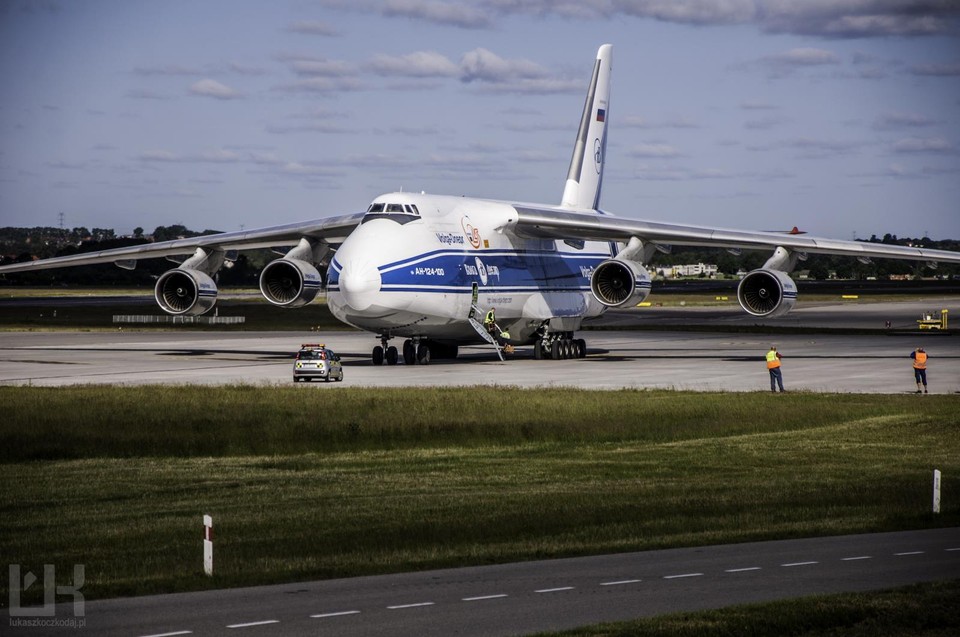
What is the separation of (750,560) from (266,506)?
24.4 ft

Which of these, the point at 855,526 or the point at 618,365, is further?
the point at 618,365

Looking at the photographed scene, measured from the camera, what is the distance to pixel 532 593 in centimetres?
1359

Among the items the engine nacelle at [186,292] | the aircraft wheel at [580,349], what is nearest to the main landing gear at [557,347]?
the aircraft wheel at [580,349]

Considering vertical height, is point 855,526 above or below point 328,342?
below

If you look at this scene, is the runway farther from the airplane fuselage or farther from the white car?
the airplane fuselage

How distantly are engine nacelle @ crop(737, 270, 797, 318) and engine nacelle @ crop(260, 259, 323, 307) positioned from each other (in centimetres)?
1425

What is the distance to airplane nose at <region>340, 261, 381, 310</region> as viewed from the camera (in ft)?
134

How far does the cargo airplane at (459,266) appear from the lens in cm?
4225

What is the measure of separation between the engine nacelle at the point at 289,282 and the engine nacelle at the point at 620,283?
9.48 metres

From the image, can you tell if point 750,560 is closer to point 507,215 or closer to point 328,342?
point 507,215

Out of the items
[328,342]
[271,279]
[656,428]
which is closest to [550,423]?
[656,428]

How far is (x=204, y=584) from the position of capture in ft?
46.1

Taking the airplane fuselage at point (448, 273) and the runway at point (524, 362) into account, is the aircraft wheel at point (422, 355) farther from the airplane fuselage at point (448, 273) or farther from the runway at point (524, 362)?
the airplane fuselage at point (448, 273)

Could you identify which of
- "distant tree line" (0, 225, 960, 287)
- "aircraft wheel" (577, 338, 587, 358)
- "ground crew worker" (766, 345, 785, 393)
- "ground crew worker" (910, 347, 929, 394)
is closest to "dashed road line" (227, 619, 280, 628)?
"ground crew worker" (766, 345, 785, 393)
